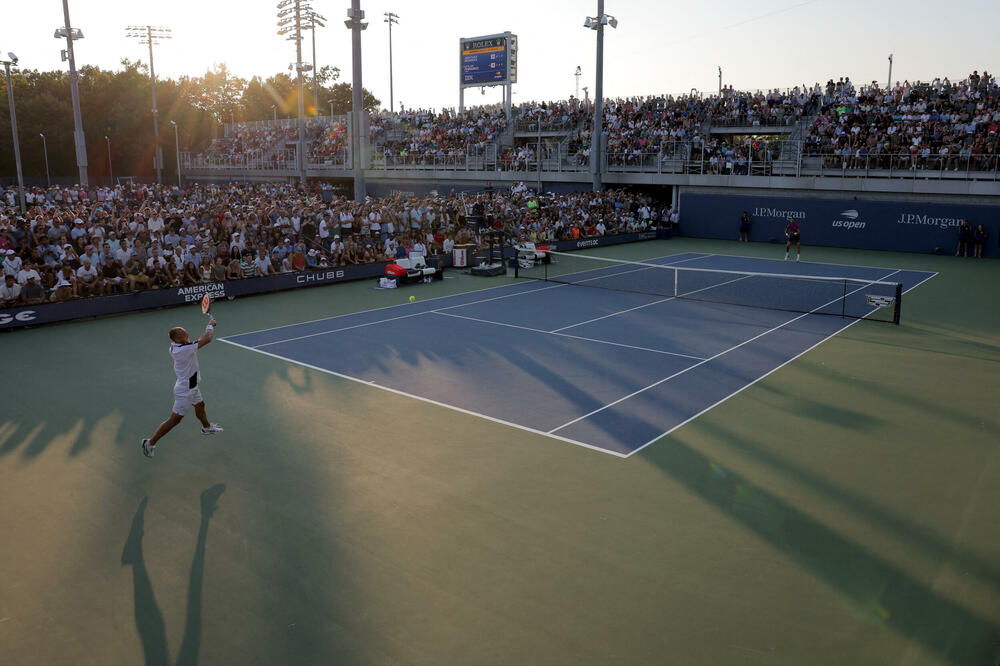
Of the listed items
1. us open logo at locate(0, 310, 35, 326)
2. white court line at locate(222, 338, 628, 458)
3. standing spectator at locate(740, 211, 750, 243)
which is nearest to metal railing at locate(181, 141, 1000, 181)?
standing spectator at locate(740, 211, 750, 243)

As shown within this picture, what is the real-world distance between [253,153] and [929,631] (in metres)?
72.7

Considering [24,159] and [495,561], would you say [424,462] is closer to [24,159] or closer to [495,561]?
[495,561]

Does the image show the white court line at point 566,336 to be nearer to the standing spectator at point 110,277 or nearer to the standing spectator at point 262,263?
the standing spectator at point 262,263

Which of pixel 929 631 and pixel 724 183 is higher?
pixel 724 183

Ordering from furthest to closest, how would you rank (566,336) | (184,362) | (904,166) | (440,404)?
1. (904,166)
2. (566,336)
3. (440,404)
4. (184,362)

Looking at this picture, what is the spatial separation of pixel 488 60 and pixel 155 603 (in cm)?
5551

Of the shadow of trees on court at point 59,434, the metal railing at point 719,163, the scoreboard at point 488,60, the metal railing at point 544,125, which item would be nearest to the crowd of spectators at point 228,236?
the metal railing at point 719,163

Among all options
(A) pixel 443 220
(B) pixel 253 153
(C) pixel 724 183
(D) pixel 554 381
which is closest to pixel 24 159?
(B) pixel 253 153

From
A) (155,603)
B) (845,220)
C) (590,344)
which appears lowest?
(155,603)

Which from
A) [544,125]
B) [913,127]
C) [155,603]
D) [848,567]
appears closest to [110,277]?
[155,603]

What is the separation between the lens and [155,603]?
6.87 m

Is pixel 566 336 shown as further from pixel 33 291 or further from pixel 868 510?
pixel 33 291

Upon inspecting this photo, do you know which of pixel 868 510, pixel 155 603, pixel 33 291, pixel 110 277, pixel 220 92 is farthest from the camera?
pixel 220 92

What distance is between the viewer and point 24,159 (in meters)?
72.1
